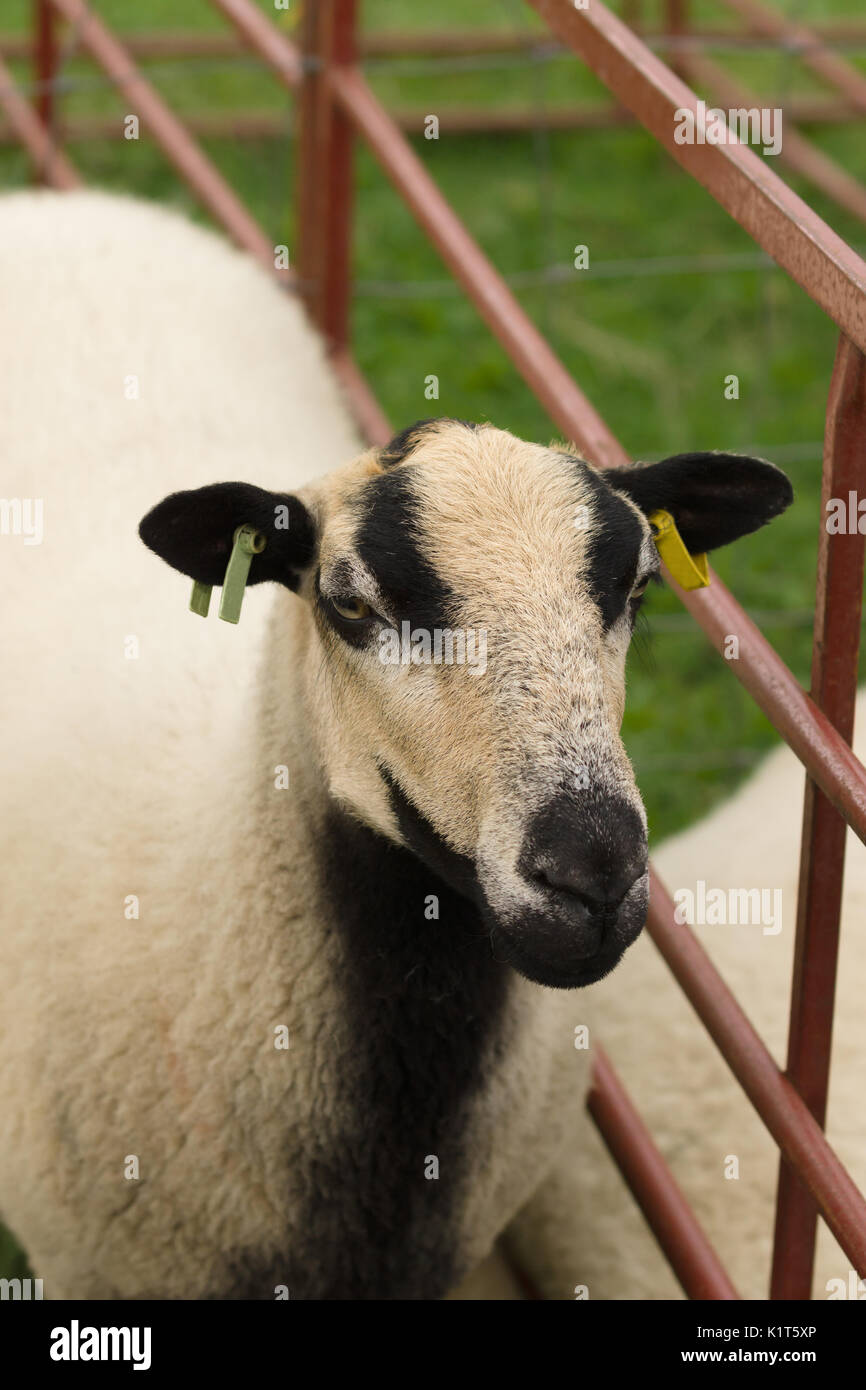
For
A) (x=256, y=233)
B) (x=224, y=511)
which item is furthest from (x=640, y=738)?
(x=224, y=511)

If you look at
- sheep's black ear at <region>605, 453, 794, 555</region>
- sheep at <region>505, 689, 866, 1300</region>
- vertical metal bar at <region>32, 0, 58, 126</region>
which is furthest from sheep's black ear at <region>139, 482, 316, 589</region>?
vertical metal bar at <region>32, 0, 58, 126</region>

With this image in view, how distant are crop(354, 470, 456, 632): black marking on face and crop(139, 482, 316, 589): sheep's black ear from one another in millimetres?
157

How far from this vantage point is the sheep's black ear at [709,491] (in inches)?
99.3

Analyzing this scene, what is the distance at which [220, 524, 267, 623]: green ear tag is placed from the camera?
2.42m

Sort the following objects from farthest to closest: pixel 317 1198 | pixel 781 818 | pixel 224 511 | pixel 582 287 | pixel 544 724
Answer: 1. pixel 582 287
2. pixel 781 818
3. pixel 317 1198
4. pixel 224 511
5. pixel 544 724

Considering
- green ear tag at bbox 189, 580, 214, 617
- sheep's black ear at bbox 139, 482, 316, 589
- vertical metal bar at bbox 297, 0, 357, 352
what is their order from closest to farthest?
sheep's black ear at bbox 139, 482, 316, 589, green ear tag at bbox 189, 580, 214, 617, vertical metal bar at bbox 297, 0, 357, 352

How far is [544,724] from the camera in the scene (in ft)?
6.93

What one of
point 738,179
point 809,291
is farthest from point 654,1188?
point 738,179

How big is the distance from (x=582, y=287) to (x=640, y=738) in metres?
2.76

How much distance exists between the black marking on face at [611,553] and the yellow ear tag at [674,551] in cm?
21

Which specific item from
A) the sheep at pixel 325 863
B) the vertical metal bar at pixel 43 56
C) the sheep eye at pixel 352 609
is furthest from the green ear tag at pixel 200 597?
the vertical metal bar at pixel 43 56

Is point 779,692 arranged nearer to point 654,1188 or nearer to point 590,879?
point 590,879

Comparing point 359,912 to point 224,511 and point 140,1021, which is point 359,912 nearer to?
point 140,1021

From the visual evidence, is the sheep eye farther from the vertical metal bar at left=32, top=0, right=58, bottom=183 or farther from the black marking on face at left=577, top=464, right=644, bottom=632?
the vertical metal bar at left=32, top=0, right=58, bottom=183
